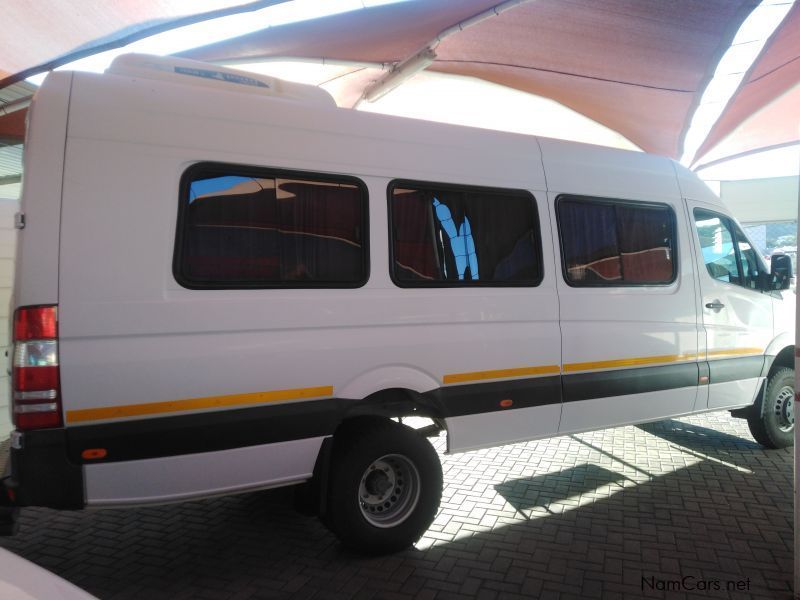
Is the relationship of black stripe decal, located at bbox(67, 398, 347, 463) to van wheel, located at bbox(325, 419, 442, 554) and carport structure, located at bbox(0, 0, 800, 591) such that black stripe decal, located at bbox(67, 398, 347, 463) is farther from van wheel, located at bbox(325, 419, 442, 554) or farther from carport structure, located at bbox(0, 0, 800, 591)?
carport structure, located at bbox(0, 0, 800, 591)

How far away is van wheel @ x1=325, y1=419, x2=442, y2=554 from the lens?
11.8 feet

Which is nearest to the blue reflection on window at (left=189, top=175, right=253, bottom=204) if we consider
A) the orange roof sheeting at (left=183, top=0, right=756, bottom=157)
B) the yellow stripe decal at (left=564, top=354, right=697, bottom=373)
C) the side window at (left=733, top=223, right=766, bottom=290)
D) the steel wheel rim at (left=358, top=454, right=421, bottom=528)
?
the steel wheel rim at (left=358, top=454, right=421, bottom=528)

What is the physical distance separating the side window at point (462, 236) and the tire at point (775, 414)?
118 inches

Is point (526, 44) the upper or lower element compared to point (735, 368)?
upper

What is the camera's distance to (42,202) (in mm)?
2855

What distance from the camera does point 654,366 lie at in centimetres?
482

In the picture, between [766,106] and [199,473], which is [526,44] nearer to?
[766,106]

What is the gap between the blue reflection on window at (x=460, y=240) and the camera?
395cm

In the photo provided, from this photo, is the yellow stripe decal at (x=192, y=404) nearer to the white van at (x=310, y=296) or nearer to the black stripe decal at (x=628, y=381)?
the white van at (x=310, y=296)

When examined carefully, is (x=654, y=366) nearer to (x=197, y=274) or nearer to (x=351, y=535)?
(x=351, y=535)

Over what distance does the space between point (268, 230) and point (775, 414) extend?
505cm

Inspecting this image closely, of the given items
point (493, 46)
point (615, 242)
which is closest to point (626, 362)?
point (615, 242)

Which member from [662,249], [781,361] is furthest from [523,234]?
[781,361]

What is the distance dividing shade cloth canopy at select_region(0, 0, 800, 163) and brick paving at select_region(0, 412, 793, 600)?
5535mm
